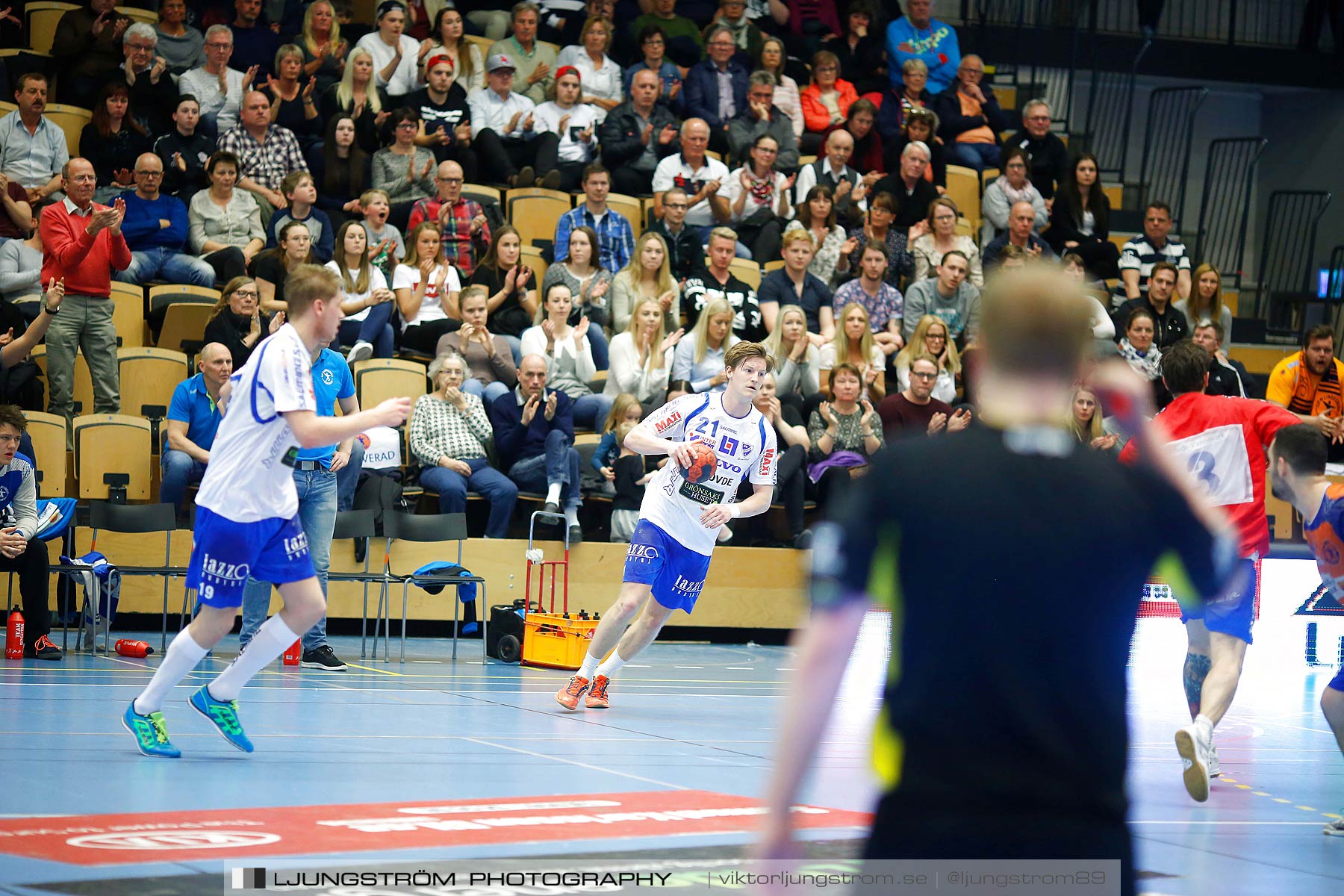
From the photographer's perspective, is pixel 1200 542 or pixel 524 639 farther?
pixel 524 639

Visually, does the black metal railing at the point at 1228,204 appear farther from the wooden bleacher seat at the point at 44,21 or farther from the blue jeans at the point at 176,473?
the wooden bleacher seat at the point at 44,21

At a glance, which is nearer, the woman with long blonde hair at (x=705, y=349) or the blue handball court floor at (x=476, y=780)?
the blue handball court floor at (x=476, y=780)

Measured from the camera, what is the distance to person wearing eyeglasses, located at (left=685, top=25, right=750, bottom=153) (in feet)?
54.4

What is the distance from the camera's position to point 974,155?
17.8 m

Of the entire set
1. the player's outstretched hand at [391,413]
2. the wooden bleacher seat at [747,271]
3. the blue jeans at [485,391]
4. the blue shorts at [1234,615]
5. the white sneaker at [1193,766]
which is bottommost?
the white sneaker at [1193,766]

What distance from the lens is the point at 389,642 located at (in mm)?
12102

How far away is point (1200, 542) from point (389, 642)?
10350mm

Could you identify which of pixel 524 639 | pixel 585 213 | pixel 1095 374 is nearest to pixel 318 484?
pixel 524 639

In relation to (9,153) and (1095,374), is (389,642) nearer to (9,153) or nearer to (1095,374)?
(9,153)

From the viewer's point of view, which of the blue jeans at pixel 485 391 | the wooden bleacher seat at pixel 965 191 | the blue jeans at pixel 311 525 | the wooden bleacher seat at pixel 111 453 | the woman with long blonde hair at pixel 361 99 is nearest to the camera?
the blue jeans at pixel 311 525

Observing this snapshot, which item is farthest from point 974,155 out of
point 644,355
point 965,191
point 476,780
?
point 476,780

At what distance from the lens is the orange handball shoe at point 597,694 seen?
8.84 meters

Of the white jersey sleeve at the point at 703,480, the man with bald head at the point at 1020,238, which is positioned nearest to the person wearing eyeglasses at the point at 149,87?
the white jersey sleeve at the point at 703,480

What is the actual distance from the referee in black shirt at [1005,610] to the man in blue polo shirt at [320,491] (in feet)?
24.0
